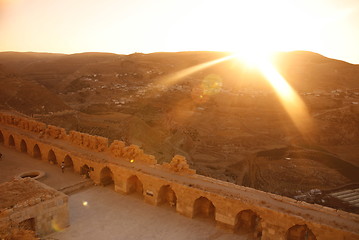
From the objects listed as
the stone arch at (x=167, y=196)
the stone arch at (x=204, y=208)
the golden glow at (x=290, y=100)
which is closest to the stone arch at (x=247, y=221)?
the stone arch at (x=204, y=208)

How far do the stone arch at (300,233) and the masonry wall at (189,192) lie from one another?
1.7 inches

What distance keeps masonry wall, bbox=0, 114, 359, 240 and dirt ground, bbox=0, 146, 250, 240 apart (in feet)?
1.51

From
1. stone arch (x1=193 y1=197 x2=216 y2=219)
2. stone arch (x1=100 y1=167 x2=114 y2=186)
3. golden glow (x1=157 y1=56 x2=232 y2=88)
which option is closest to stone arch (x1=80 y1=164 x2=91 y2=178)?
stone arch (x1=100 y1=167 x2=114 y2=186)

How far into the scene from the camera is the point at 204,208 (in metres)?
12.8

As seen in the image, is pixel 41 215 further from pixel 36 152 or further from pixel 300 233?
pixel 36 152

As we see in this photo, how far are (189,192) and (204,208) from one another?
3.96 feet

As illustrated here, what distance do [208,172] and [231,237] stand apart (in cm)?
1306

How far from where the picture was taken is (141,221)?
12.2 meters

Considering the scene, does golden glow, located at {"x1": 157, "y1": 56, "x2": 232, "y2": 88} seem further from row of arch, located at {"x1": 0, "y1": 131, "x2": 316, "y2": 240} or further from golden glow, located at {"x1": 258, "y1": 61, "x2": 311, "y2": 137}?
row of arch, located at {"x1": 0, "y1": 131, "x2": 316, "y2": 240}

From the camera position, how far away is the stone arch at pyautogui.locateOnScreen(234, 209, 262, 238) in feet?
38.2

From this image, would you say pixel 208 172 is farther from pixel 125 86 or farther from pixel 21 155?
pixel 125 86

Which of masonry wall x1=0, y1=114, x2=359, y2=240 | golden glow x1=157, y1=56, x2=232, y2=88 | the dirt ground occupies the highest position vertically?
golden glow x1=157, y1=56, x2=232, y2=88

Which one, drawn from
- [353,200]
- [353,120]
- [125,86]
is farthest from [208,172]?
[125,86]

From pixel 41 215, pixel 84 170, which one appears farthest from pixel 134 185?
pixel 41 215
